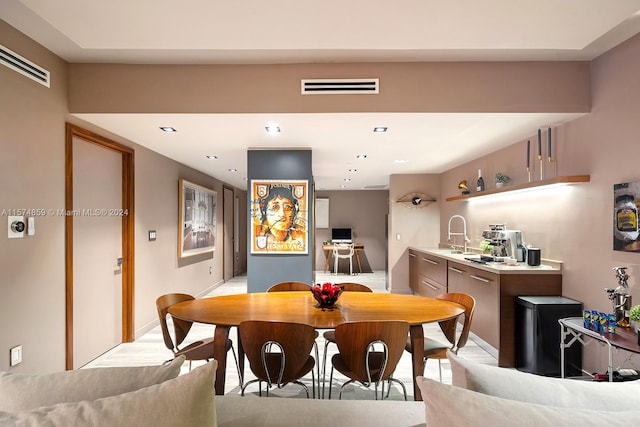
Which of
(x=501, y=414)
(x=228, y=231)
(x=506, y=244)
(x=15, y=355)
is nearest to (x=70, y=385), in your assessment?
(x=501, y=414)

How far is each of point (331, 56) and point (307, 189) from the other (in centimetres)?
180

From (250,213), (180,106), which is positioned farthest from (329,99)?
(250,213)

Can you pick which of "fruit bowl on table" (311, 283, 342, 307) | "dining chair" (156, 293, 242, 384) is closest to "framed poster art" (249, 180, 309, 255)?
"dining chair" (156, 293, 242, 384)

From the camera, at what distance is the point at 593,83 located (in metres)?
2.78

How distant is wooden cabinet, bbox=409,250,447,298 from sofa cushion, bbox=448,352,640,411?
3.74 m

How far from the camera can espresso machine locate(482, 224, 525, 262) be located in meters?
3.73

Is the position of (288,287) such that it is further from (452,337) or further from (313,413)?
(313,413)

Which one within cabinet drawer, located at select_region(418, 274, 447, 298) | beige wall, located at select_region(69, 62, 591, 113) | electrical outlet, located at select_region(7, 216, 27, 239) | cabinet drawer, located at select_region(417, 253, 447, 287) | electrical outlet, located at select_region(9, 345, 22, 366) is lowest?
cabinet drawer, located at select_region(418, 274, 447, 298)

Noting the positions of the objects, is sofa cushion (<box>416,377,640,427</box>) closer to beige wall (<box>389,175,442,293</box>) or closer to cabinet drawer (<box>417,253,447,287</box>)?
cabinet drawer (<box>417,253,447,287</box>)

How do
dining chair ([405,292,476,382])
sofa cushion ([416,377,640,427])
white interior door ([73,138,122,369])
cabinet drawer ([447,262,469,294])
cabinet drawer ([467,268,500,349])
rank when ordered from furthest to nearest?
cabinet drawer ([447,262,469,294]), cabinet drawer ([467,268,500,349]), white interior door ([73,138,122,369]), dining chair ([405,292,476,382]), sofa cushion ([416,377,640,427])

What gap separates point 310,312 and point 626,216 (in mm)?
2419

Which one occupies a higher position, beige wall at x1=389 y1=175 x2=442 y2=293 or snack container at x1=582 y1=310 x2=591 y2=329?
beige wall at x1=389 y1=175 x2=442 y2=293

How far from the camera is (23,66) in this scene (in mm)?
2404

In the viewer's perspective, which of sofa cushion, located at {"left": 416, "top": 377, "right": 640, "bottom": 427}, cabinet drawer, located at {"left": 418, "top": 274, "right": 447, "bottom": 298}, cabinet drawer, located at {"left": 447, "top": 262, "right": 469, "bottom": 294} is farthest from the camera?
cabinet drawer, located at {"left": 418, "top": 274, "right": 447, "bottom": 298}
